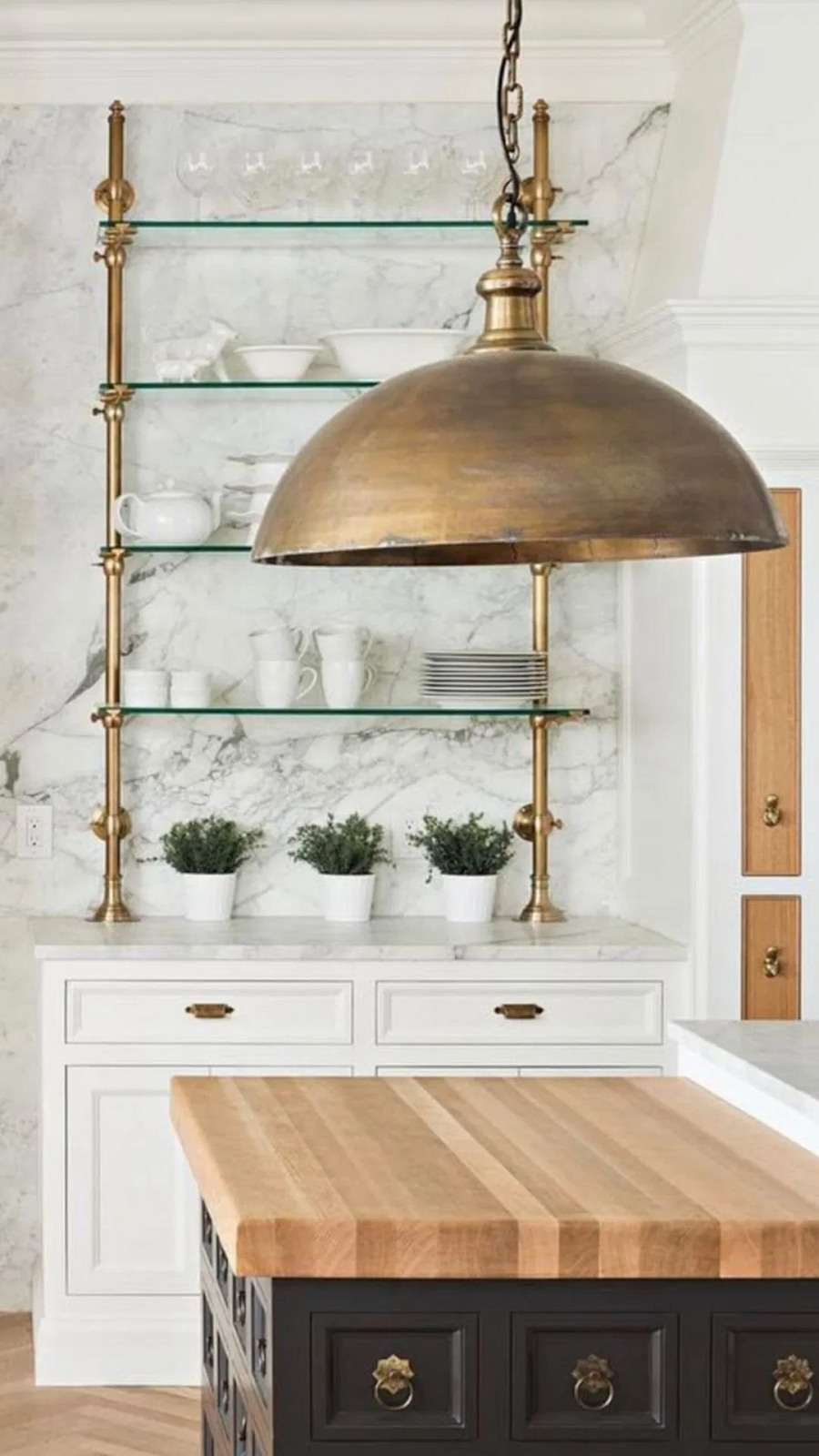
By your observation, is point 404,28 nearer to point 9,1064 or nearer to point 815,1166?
point 9,1064

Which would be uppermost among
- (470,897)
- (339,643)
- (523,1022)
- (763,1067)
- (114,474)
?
(114,474)

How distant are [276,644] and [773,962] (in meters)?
1.31

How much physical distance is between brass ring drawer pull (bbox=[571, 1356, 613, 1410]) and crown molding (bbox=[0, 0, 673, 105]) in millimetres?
3286

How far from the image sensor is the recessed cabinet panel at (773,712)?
14.7 feet

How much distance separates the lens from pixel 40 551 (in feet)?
16.4

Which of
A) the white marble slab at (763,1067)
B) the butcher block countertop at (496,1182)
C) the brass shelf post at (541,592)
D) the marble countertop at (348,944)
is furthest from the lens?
the brass shelf post at (541,592)

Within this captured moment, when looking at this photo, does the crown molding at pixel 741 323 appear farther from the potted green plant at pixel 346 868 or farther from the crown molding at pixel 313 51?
the potted green plant at pixel 346 868

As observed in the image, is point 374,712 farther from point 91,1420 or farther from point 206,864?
point 91,1420

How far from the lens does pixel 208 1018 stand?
177 inches

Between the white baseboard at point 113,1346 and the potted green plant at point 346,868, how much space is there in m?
0.93

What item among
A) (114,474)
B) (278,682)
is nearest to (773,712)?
(278,682)

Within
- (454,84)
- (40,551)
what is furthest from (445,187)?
(40,551)

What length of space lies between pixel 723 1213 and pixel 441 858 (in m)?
2.51

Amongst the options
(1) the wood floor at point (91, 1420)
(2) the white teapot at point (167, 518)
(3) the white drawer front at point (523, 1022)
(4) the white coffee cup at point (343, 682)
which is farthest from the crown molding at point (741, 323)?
(1) the wood floor at point (91, 1420)
